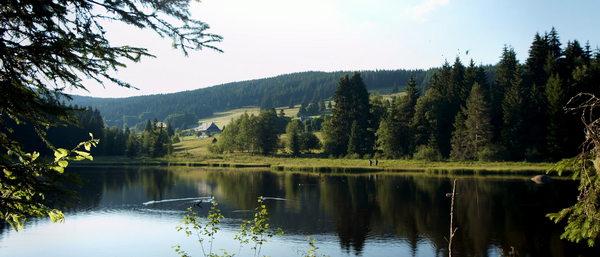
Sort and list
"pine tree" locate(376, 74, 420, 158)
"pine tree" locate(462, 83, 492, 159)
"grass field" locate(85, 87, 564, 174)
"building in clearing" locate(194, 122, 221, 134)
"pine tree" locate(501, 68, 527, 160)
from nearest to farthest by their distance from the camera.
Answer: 1. "grass field" locate(85, 87, 564, 174)
2. "pine tree" locate(462, 83, 492, 159)
3. "pine tree" locate(501, 68, 527, 160)
4. "pine tree" locate(376, 74, 420, 158)
5. "building in clearing" locate(194, 122, 221, 134)

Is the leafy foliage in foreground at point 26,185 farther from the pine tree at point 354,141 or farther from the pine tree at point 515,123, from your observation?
the pine tree at point 354,141

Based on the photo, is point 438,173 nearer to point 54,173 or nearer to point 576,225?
point 576,225

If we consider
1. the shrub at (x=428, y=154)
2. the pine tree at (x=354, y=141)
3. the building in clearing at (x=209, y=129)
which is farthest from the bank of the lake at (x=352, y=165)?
the building in clearing at (x=209, y=129)

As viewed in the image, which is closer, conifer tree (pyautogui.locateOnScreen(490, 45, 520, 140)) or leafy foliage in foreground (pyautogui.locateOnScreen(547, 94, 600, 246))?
leafy foliage in foreground (pyautogui.locateOnScreen(547, 94, 600, 246))

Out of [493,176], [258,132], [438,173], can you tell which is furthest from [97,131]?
[493,176]

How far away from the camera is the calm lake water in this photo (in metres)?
18.1

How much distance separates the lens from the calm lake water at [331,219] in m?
18.1

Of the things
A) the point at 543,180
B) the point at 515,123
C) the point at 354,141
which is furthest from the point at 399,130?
the point at 543,180

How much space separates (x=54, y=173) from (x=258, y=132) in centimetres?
7482

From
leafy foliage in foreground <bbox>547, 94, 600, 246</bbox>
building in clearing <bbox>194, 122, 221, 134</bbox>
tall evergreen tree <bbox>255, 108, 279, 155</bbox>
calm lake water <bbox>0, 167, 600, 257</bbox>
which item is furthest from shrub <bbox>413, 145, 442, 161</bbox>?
building in clearing <bbox>194, 122, 221, 134</bbox>

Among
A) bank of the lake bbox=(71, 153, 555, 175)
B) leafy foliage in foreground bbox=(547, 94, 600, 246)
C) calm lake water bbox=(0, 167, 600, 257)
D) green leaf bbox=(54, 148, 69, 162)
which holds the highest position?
green leaf bbox=(54, 148, 69, 162)

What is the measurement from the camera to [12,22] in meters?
5.31

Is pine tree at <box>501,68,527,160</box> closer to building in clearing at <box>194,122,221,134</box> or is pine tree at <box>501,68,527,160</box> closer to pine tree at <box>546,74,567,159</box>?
pine tree at <box>546,74,567,159</box>

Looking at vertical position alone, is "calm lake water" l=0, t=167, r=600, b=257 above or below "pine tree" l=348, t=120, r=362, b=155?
below
